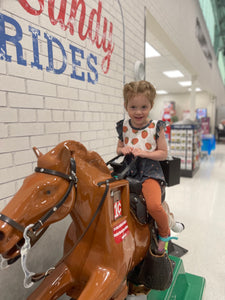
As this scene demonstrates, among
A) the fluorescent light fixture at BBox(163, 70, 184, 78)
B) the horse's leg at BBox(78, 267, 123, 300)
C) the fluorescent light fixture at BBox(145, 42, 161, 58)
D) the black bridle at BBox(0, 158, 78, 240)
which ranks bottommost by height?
the horse's leg at BBox(78, 267, 123, 300)

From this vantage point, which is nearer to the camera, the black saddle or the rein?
the rein

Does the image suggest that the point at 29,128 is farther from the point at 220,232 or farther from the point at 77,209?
the point at 220,232

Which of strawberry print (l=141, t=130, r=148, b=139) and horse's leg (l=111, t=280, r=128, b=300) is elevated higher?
strawberry print (l=141, t=130, r=148, b=139)

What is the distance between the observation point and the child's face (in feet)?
4.33

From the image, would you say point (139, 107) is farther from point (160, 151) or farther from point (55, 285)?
point (55, 285)

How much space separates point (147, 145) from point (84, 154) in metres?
0.52

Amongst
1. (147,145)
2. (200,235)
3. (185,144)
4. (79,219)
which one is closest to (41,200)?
(79,219)

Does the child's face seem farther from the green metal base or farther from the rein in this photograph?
the green metal base

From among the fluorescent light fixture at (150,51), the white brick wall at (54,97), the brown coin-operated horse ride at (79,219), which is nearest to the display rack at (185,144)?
the fluorescent light fixture at (150,51)

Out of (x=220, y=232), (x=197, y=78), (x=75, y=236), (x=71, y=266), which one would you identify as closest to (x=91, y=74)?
(x=75, y=236)

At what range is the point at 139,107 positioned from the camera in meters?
1.35

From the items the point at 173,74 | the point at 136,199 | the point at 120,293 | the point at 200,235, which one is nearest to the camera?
the point at 120,293

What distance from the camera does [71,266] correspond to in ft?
3.64

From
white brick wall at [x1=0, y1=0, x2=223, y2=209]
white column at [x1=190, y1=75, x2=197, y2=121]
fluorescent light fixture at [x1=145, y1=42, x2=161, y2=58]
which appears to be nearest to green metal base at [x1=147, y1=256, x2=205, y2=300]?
white brick wall at [x1=0, y1=0, x2=223, y2=209]
